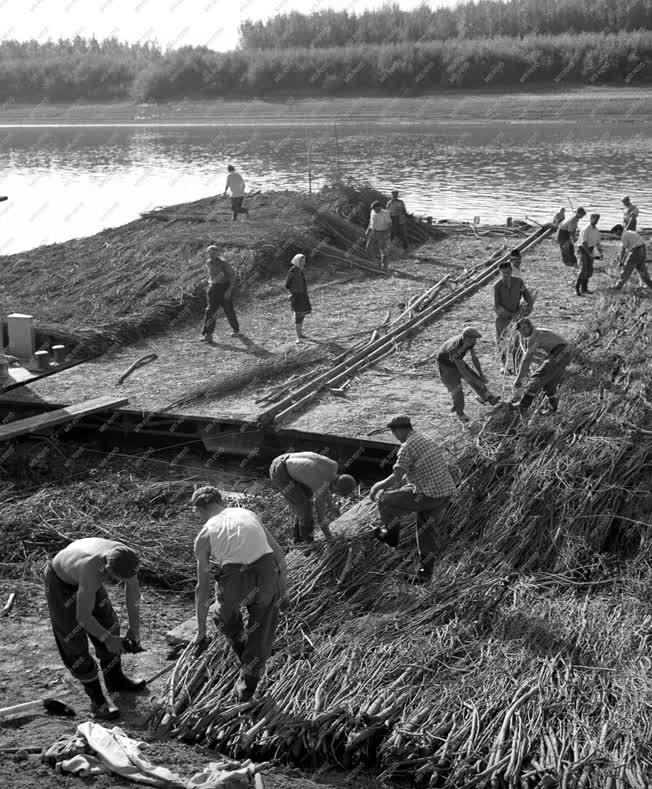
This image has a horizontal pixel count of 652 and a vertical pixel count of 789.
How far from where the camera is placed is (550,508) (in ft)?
27.6

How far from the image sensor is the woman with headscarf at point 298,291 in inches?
583

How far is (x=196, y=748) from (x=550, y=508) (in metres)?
3.41

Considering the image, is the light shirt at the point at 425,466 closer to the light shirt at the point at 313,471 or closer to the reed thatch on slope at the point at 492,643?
the reed thatch on slope at the point at 492,643

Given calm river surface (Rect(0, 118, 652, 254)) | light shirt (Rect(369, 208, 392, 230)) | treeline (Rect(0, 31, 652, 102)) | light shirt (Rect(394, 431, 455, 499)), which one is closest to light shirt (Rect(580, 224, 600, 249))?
light shirt (Rect(369, 208, 392, 230))

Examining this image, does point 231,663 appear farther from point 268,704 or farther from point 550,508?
point 550,508

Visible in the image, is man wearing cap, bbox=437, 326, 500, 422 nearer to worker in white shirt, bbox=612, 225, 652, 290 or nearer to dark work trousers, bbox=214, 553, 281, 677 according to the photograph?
dark work trousers, bbox=214, 553, 281, 677

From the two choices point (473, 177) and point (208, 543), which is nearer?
point (208, 543)

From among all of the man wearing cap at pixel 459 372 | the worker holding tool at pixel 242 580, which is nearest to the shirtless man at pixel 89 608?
the worker holding tool at pixel 242 580

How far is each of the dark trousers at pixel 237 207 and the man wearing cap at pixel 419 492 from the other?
48.5 ft

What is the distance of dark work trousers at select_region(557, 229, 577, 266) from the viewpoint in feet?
62.1

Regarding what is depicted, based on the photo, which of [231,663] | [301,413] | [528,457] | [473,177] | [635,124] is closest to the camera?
[231,663]

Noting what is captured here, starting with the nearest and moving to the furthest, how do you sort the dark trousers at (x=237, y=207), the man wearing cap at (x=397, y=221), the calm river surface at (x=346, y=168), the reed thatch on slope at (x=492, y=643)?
the reed thatch on slope at (x=492, y=643), the man wearing cap at (x=397, y=221), the dark trousers at (x=237, y=207), the calm river surface at (x=346, y=168)

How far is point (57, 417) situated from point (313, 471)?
468 centimetres

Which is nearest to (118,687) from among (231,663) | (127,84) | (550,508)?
(231,663)
